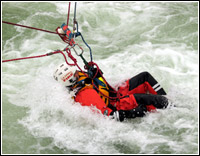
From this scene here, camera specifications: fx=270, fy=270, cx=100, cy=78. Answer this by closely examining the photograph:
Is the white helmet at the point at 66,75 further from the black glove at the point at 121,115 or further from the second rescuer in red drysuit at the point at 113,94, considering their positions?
the black glove at the point at 121,115

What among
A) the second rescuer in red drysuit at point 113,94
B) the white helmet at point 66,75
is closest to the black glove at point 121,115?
the second rescuer in red drysuit at point 113,94

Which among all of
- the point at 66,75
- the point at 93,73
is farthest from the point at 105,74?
the point at 66,75

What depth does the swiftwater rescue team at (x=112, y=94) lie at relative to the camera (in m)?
4.31

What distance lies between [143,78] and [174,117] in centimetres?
88

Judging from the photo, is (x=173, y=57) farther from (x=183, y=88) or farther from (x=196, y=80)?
(x=183, y=88)

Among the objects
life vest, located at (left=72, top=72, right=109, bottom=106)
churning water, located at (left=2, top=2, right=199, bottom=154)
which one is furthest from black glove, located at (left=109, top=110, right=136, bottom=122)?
life vest, located at (left=72, top=72, right=109, bottom=106)

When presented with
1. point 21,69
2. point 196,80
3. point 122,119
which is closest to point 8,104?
point 21,69

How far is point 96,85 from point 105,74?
1.68 meters

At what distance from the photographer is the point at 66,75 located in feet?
14.3

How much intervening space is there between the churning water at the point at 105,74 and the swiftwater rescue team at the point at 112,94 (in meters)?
0.18

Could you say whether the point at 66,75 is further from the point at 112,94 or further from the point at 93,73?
the point at 112,94

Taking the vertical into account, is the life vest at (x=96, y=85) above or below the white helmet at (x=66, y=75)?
below

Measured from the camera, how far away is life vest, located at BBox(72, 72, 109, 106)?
14.8 ft

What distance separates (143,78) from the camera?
4.94 metres
